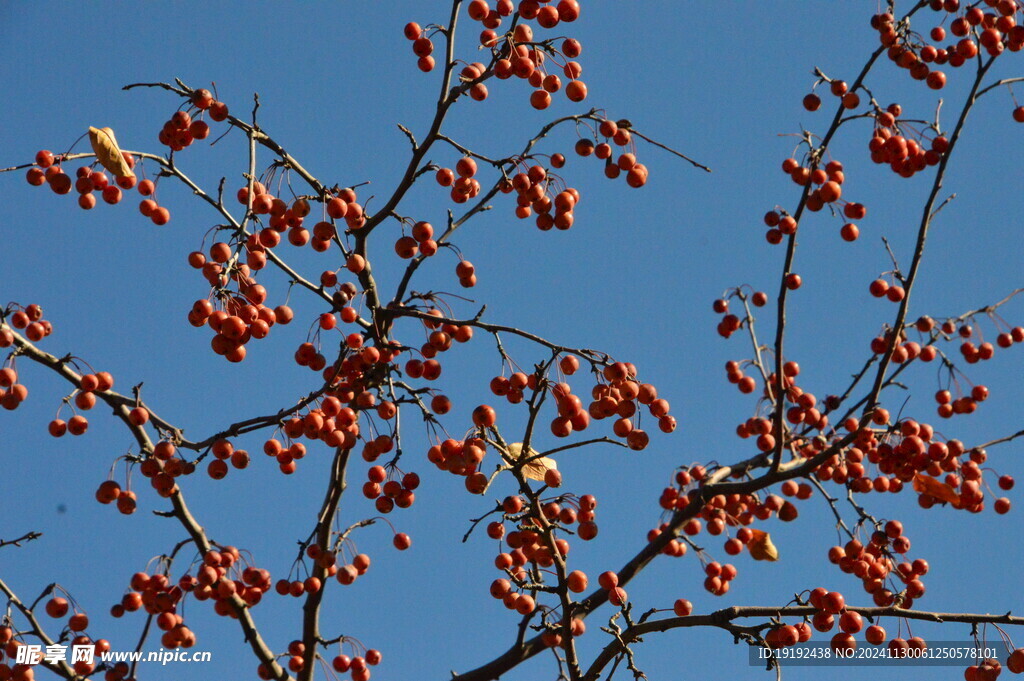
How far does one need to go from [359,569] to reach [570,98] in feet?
8.95

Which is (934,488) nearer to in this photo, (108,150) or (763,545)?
(763,545)

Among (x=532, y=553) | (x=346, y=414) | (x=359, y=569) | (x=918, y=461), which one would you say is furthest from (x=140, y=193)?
(x=918, y=461)

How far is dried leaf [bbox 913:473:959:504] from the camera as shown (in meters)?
5.59

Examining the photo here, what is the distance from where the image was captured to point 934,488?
18.4 feet

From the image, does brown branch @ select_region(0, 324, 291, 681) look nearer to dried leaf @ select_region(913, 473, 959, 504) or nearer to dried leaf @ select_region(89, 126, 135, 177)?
dried leaf @ select_region(89, 126, 135, 177)

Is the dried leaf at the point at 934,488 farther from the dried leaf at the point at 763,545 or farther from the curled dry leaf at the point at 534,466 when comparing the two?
the curled dry leaf at the point at 534,466

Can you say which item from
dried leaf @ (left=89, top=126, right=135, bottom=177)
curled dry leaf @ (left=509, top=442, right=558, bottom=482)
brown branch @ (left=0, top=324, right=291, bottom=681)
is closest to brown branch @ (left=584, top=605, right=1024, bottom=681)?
curled dry leaf @ (left=509, top=442, right=558, bottom=482)

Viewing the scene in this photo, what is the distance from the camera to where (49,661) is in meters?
4.79

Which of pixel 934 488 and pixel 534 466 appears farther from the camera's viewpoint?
pixel 934 488

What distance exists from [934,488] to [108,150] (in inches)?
187

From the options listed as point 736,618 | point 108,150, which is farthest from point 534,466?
point 108,150

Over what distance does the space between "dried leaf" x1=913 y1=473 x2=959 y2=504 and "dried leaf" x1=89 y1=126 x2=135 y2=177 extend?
454 cm

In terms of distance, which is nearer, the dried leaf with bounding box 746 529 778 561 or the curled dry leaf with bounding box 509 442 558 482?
the curled dry leaf with bounding box 509 442 558 482

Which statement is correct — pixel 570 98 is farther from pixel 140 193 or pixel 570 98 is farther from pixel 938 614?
pixel 938 614
